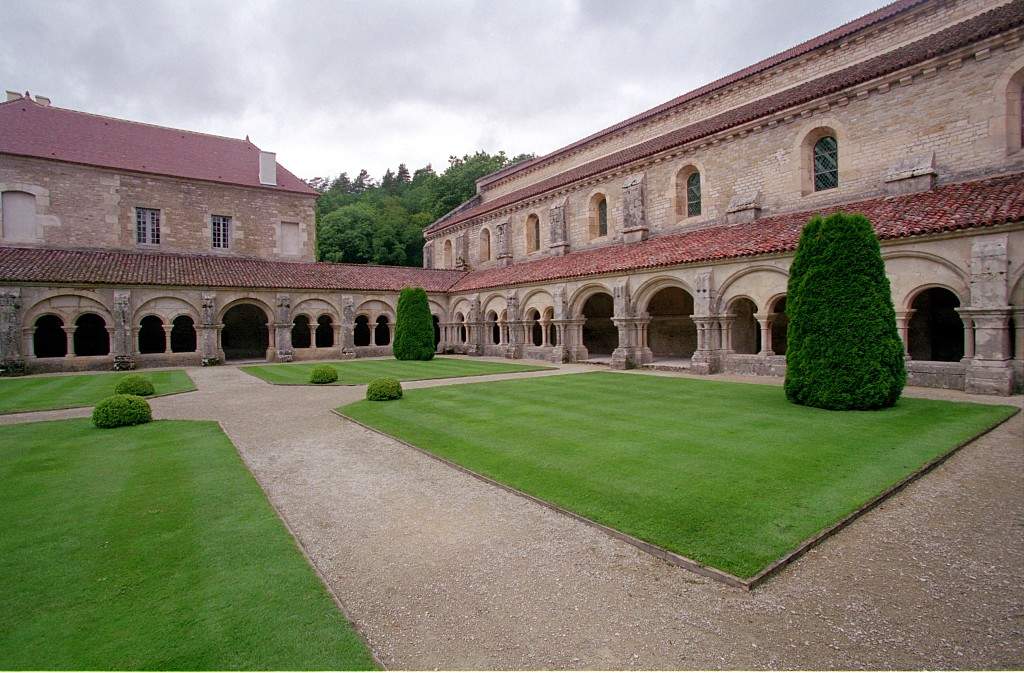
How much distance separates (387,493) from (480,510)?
1315 mm

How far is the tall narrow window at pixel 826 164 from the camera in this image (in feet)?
57.0

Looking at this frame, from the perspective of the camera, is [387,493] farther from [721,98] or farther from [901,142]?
[721,98]

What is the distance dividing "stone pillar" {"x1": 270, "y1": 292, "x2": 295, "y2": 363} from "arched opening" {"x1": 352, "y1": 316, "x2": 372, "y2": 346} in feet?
13.9

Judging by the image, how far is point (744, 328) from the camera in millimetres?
18859

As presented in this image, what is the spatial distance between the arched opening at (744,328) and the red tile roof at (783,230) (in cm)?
260

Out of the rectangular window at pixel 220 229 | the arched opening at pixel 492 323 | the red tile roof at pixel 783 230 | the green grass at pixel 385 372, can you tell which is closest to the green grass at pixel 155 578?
the green grass at pixel 385 372

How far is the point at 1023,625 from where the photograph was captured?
10.6ft

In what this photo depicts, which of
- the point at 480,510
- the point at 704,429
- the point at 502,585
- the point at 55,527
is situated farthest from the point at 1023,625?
the point at 55,527

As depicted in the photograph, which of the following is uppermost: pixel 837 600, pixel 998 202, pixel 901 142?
pixel 901 142

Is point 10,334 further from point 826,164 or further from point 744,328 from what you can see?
point 826,164

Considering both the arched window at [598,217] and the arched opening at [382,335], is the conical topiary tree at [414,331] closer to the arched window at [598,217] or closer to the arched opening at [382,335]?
the arched opening at [382,335]

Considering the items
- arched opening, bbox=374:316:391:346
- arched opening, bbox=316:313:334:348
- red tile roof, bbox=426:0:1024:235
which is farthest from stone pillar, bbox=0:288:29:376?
red tile roof, bbox=426:0:1024:235

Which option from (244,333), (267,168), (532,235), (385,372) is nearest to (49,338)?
(244,333)

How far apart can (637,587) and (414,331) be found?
21957 millimetres
